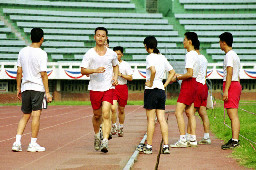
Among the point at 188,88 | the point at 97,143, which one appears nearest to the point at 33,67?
the point at 97,143

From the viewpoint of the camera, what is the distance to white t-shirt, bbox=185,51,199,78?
9.53 m

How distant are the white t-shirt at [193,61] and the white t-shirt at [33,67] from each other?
2702mm

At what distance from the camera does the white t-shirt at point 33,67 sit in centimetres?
905

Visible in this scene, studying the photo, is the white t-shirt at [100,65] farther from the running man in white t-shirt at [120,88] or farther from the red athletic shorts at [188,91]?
the running man in white t-shirt at [120,88]

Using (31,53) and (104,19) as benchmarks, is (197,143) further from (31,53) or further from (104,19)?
(104,19)

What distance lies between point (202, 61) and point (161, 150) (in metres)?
2.09

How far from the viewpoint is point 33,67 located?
9070 mm

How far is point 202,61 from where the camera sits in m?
10.1

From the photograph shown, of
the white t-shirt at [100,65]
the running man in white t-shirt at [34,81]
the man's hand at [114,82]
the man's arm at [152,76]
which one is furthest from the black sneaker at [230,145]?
the running man in white t-shirt at [34,81]

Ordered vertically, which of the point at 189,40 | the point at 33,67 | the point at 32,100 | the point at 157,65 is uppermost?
the point at 189,40

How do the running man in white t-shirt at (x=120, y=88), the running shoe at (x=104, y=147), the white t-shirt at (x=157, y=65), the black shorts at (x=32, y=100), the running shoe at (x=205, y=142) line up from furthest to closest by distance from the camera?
the running man in white t-shirt at (x=120, y=88), the running shoe at (x=205, y=142), the black shorts at (x=32, y=100), the white t-shirt at (x=157, y=65), the running shoe at (x=104, y=147)

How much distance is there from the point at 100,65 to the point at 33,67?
123 centimetres

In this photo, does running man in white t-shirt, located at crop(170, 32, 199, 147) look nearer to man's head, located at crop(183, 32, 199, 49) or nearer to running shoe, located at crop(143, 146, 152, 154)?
man's head, located at crop(183, 32, 199, 49)

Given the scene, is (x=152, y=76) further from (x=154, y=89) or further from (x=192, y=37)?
(x=192, y=37)
